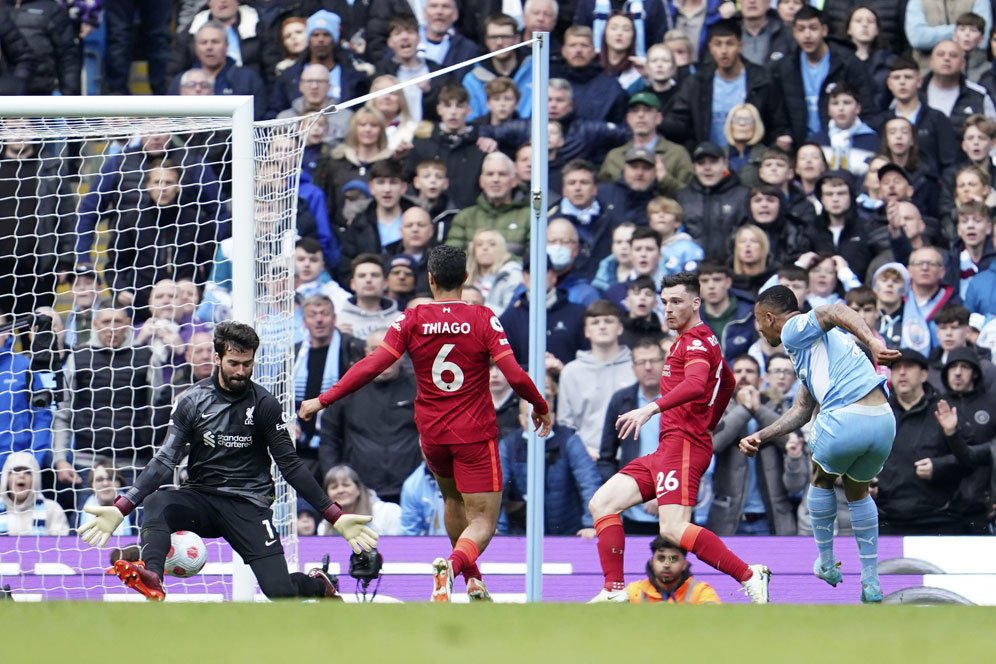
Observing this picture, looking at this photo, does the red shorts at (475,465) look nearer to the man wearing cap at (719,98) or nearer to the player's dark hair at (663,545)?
the player's dark hair at (663,545)

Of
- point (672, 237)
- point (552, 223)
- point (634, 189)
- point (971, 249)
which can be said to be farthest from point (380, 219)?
point (971, 249)

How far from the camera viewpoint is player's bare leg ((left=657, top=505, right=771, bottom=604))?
323 inches

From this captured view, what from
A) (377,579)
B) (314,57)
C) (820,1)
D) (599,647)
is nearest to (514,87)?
(314,57)

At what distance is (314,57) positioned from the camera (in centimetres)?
1340

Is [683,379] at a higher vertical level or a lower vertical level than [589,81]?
lower

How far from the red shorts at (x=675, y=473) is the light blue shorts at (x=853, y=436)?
2.09 feet

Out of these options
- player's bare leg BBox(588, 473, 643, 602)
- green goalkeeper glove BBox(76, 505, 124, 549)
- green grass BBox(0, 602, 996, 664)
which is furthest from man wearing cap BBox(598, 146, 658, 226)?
green grass BBox(0, 602, 996, 664)

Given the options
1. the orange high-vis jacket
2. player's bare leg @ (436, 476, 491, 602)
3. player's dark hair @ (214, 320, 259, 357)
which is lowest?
the orange high-vis jacket

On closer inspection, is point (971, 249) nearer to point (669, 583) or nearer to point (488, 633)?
point (669, 583)

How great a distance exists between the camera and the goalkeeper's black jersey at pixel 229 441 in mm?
8055

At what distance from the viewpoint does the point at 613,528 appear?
8469mm

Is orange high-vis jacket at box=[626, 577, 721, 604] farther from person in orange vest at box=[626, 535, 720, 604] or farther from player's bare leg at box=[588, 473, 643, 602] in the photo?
player's bare leg at box=[588, 473, 643, 602]

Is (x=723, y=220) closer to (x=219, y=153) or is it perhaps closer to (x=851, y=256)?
(x=851, y=256)

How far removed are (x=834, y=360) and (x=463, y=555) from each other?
2.15 m
